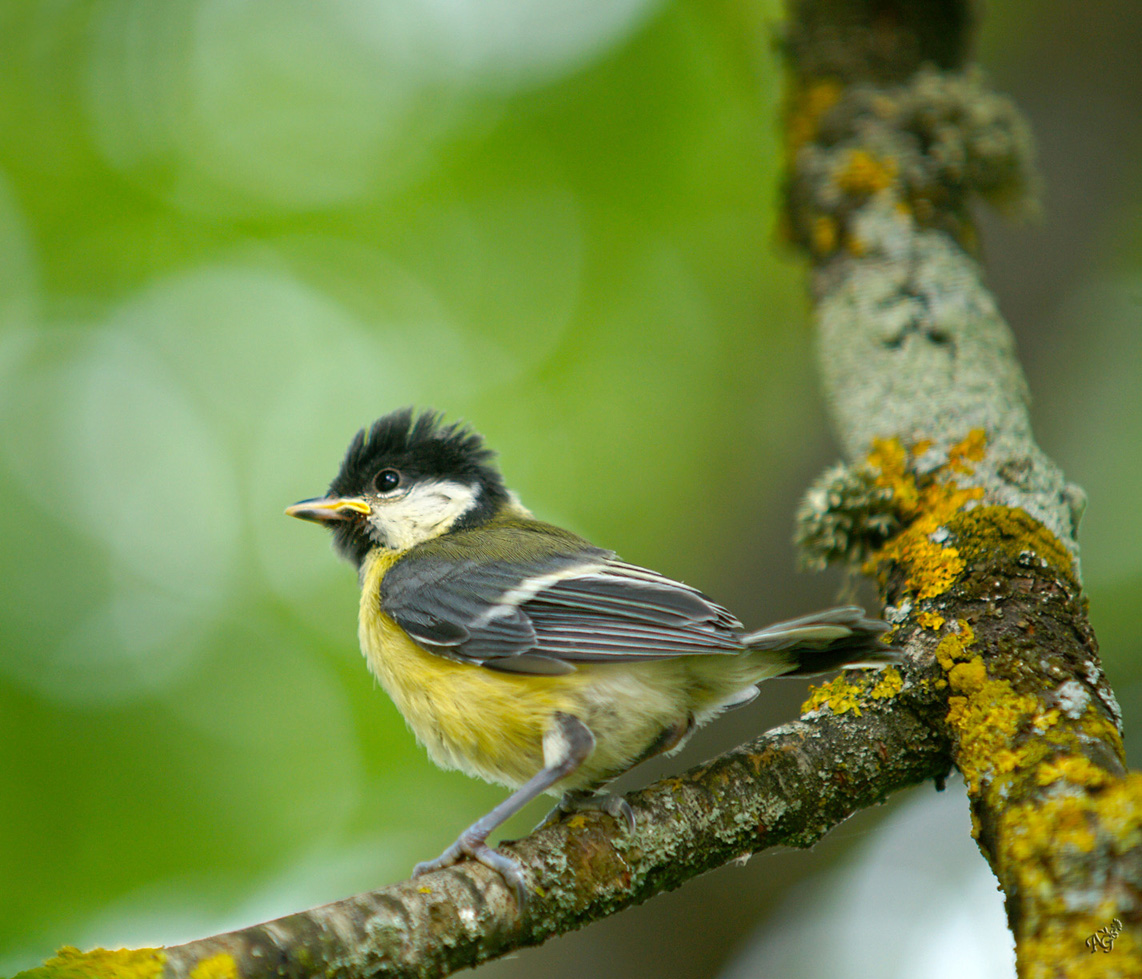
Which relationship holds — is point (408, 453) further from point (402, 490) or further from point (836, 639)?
point (836, 639)

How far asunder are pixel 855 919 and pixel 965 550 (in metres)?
2.33

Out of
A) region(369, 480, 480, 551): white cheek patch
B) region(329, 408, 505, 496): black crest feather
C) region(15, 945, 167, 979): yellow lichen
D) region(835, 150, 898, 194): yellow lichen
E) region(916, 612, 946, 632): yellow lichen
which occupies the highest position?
region(835, 150, 898, 194): yellow lichen

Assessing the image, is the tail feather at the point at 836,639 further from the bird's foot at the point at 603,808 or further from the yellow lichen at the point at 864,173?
the yellow lichen at the point at 864,173

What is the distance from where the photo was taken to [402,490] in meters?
3.20

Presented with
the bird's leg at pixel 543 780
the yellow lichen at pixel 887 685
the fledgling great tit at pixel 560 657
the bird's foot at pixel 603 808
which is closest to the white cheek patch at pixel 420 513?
the fledgling great tit at pixel 560 657

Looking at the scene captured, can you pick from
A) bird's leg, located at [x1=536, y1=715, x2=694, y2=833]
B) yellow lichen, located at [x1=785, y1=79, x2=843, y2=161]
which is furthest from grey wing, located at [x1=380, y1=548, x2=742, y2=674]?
yellow lichen, located at [x1=785, y1=79, x2=843, y2=161]

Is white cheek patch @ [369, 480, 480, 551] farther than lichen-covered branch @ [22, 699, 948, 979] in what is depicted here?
Yes

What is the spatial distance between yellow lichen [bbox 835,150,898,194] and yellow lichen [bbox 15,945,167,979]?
2.89 meters

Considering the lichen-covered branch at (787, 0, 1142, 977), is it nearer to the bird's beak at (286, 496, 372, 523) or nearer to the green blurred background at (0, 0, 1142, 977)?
the green blurred background at (0, 0, 1142, 977)

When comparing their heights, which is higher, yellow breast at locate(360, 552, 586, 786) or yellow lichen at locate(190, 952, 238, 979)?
yellow breast at locate(360, 552, 586, 786)

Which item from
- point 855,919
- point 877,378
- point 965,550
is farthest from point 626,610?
point 855,919

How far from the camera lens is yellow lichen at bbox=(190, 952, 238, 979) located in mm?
1274

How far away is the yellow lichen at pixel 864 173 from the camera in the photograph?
119 inches

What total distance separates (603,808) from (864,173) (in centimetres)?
229
